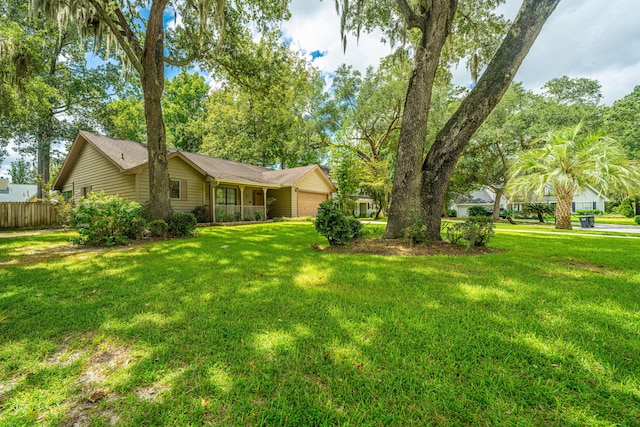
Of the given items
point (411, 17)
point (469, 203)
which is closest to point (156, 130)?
point (411, 17)

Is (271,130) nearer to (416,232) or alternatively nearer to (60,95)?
(416,232)

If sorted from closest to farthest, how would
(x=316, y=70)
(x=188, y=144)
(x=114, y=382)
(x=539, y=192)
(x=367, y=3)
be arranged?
(x=114, y=382) < (x=367, y=3) < (x=539, y=192) < (x=316, y=70) < (x=188, y=144)

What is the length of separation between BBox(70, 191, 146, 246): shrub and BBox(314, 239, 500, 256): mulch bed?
5.80 metres

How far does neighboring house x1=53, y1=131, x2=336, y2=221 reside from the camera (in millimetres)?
13328

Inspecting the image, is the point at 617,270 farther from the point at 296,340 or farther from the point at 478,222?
the point at 296,340

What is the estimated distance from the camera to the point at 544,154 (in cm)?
1300

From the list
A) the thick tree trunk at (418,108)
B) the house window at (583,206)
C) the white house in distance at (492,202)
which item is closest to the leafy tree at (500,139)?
the white house in distance at (492,202)

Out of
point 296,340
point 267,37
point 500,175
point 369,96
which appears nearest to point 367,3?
point 267,37

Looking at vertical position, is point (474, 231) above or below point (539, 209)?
below

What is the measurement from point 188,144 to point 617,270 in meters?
31.9

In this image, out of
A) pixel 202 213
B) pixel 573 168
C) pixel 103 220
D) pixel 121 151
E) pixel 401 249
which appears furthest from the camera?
pixel 202 213

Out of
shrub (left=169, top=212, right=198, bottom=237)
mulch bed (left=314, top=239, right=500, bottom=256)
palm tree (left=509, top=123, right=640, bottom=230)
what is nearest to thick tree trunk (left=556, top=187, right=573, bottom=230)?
palm tree (left=509, top=123, right=640, bottom=230)

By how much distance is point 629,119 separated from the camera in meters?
29.9

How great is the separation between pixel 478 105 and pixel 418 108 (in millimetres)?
1318
